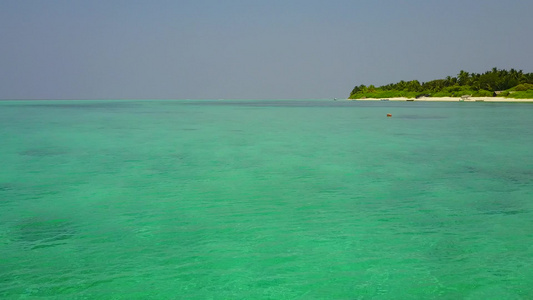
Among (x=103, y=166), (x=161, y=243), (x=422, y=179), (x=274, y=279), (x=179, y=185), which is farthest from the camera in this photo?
(x=103, y=166)

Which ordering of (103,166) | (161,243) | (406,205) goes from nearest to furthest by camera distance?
(161,243), (406,205), (103,166)

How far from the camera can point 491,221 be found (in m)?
9.63

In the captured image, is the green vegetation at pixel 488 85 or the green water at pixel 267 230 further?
the green vegetation at pixel 488 85

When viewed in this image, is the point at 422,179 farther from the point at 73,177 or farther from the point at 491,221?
the point at 73,177

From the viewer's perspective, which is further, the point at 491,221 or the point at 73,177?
the point at 73,177

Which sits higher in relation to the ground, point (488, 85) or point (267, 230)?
point (488, 85)

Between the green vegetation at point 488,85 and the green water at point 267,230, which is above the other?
the green vegetation at point 488,85

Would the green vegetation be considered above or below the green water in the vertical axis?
above

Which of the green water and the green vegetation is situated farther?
the green vegetation

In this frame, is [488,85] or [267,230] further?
[488,85]

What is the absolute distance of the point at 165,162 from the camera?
752 inches

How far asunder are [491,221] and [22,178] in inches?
560

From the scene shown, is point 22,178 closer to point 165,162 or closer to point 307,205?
point 165,162

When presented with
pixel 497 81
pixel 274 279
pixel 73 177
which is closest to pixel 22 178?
pixel 73 177
